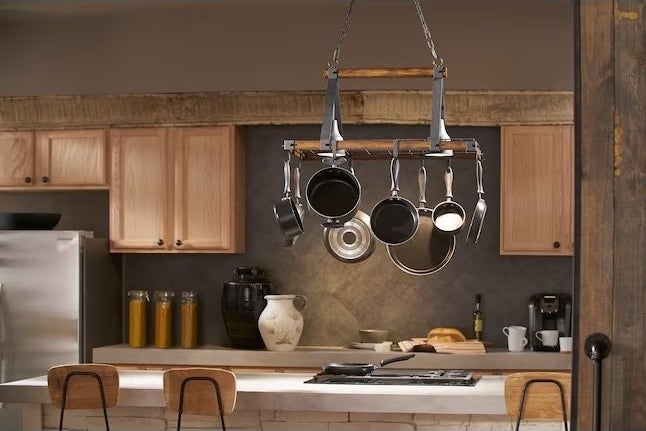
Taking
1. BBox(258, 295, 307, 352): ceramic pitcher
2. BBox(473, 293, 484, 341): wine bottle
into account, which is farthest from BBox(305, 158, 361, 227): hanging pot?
BBox(473, 293, 484, 341): wine bottle

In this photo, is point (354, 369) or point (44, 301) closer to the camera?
point (354, 369)

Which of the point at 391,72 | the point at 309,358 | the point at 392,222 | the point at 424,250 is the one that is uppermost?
the point at 391,72

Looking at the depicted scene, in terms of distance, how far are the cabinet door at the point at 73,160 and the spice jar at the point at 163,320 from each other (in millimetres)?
813

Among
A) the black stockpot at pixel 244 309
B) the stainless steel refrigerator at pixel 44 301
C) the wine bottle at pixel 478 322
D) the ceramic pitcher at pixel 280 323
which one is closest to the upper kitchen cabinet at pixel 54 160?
the stainless steel refrigerator at pixel 44 301

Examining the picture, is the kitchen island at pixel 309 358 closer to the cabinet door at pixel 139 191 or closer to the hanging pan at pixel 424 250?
the hanging pan at pixel 424 250

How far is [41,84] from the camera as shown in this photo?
22.0ft

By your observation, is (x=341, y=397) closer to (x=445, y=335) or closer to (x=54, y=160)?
(x=445, y=335)

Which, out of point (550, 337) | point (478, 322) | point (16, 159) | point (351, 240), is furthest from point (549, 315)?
point (16, 159)

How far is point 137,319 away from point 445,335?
1939 millimetres

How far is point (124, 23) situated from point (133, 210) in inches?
48.1

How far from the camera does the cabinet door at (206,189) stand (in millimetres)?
Result: 6434

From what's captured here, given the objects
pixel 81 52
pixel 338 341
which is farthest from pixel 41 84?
pixel 338 341

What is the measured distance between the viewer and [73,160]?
661cm

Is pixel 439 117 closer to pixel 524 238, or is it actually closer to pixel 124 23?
pixel 524 238
